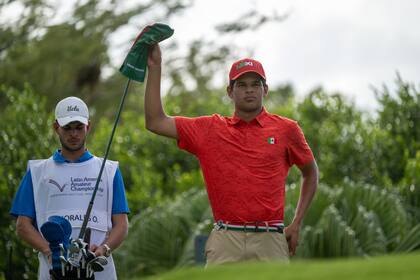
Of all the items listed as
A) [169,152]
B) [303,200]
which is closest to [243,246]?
[303,200]

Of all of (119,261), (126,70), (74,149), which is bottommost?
(119,261)

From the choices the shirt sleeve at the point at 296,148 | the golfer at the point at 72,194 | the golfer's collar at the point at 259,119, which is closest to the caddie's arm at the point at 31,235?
the golfer at the point at 72,194

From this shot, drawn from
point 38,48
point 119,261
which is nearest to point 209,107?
point 38,48

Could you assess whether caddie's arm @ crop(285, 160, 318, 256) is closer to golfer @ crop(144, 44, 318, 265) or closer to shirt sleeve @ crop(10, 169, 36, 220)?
golfer @ crop(144, 44, 318, 265)

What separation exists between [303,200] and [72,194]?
1459 millimetres

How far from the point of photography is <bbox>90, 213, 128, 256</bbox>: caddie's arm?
6246 millimetres

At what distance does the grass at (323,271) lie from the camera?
3.56 meters

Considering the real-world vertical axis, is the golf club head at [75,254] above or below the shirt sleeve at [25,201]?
below

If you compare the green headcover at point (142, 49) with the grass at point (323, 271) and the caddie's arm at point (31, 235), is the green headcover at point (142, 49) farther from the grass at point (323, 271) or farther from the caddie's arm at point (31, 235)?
the grass at point (323, 271)

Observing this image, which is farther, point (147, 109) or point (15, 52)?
point (15, 52)

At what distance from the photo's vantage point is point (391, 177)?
1628 centimetres

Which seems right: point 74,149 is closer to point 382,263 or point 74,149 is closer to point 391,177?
point 382,263

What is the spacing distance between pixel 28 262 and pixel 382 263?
772 centimetres

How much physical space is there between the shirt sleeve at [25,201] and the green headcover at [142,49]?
868mm
